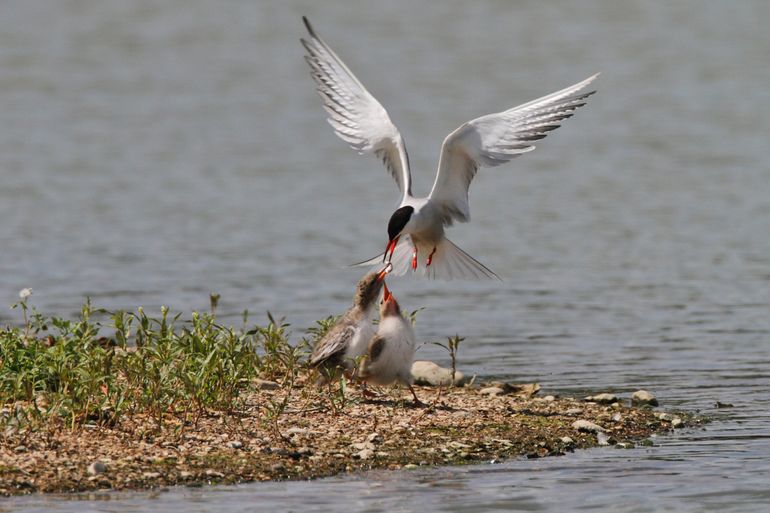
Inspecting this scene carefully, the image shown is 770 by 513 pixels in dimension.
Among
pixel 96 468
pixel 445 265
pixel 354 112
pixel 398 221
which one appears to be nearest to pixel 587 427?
pixel 398 221

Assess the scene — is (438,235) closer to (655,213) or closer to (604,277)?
(604,277)

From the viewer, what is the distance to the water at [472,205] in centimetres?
698

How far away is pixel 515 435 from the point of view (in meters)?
7.32

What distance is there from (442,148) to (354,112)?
121 cm

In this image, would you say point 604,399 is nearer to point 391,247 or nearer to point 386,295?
point 386,295

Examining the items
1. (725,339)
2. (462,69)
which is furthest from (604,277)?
(462,69)

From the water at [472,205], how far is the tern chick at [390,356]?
3.30ft

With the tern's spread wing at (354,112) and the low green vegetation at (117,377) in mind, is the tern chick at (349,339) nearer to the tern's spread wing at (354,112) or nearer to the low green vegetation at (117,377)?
the low green vegetation at (117,377)

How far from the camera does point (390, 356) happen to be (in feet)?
25.0

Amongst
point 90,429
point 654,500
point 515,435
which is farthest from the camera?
point 515,435

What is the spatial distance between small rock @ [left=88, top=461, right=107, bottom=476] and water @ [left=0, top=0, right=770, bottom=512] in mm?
223

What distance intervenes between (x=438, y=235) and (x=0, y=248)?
6573 mm

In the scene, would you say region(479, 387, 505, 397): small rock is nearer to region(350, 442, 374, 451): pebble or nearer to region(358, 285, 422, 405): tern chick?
region(358, 285, 422, 405): tern chick

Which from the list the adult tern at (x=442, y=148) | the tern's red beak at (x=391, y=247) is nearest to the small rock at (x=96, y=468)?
the adult tern at (x=442, y=148)
